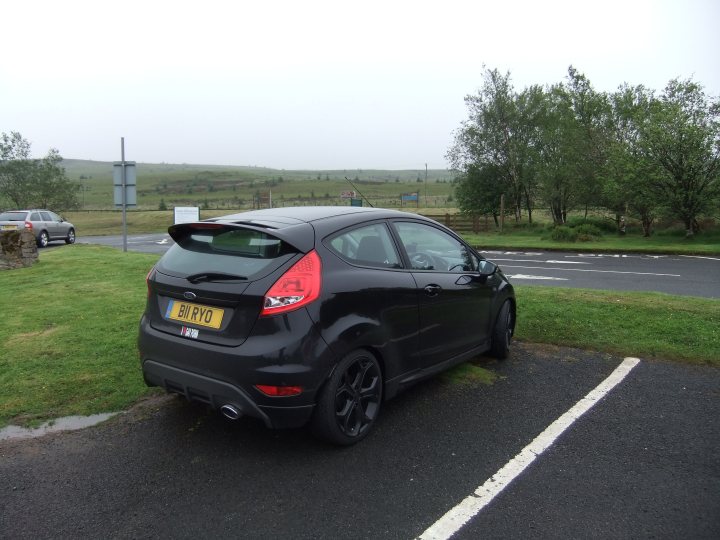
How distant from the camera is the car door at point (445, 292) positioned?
4.00 metres

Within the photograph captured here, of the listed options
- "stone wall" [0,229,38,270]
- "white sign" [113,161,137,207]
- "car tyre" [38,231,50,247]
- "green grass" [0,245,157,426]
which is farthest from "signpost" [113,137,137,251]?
"car tyre" [38,231,50,247]

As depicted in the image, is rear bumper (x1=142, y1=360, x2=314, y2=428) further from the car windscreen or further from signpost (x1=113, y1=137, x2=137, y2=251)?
the car windscreen

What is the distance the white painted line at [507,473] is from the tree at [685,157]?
19412 millimetres

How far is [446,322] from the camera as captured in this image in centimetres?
419

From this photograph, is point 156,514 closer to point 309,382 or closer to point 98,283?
point 309,382

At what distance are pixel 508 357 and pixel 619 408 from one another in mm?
1352

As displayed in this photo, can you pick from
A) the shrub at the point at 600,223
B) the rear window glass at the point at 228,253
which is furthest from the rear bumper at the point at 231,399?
the shrub at the point at 600,223

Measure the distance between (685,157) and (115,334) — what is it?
2166 cm

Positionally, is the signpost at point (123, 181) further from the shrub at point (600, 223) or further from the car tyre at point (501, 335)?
the shrub at point (600, 223)

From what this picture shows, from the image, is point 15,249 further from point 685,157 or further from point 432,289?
point 685,157

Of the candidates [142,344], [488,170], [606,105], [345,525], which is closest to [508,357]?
[345,525]

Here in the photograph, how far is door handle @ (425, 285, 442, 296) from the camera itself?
3970 millimetres

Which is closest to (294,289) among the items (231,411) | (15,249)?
(231,411)

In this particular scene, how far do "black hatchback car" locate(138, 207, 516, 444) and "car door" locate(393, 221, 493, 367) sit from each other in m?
0.02
